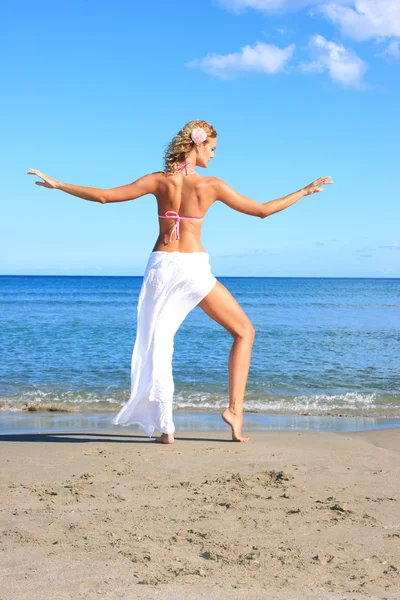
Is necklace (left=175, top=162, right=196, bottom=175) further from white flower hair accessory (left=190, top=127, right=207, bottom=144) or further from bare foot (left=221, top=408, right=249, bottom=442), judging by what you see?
bare foot (left=221, top=408, right=249, bottom=442)

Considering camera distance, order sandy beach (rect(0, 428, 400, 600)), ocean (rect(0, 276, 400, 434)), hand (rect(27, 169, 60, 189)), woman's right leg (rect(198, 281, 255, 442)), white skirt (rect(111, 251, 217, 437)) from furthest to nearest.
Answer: ocean (rect(0, 276, 400, 434)) < woman's right leg (rect(198, 281, 255, 442)) < white skirt (rect(111, 251, 217, 437)) < hand (rect(27, 169, 60, 189)) < sandy beach (rect(0, 428, 400, 600))

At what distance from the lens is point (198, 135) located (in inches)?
210

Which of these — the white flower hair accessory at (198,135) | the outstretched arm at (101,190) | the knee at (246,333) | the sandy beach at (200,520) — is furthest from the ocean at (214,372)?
the white flower hair accessory at (198,135)

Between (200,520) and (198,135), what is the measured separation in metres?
3.07

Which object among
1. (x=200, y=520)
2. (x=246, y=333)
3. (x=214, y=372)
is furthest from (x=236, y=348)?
(x=214, y=372)

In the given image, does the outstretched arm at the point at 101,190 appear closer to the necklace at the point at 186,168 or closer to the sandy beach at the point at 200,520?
the necklace at the point at 186,168

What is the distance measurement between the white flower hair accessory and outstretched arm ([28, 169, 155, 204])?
1.61 feet

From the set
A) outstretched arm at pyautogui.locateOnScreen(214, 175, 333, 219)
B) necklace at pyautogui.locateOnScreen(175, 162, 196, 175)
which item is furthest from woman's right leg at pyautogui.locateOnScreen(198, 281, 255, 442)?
necklace at pyautogui.locateOnScreen(175, 162, 196, 175)

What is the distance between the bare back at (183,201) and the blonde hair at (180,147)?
0.10m

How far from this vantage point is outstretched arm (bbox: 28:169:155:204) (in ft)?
16.8

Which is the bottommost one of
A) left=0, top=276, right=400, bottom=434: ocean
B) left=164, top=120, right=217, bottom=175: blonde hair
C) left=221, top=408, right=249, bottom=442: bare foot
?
left=0, top=276, right=400, bottom=434: ocean

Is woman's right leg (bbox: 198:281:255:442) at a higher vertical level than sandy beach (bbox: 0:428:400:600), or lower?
higher

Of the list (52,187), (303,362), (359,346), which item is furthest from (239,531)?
(359,346)

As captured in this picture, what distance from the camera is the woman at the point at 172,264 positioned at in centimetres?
525
